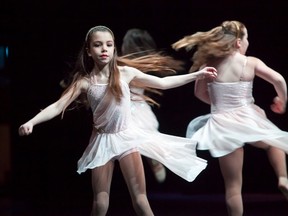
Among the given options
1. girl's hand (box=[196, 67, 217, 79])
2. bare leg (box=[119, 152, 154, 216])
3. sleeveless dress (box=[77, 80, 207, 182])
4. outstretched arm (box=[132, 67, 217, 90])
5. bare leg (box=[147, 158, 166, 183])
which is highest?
girl's hand (box=[196, 67, 217, 79])

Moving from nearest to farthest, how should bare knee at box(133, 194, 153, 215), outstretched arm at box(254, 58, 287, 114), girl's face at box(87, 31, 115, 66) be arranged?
bare knee at box(133, 194, 153, 215) → girl's face at box(87, 31, 115, 66) → outstretched arm at box(254, 58, 287, 114)

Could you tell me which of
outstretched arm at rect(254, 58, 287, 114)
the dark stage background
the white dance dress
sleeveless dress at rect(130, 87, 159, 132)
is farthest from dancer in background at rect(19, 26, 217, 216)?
the dark stage background

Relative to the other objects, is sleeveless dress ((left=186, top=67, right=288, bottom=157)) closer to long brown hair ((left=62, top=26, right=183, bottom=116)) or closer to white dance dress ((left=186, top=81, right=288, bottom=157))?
white dance dress ((left=186, top=81, right=288, bottom=157))

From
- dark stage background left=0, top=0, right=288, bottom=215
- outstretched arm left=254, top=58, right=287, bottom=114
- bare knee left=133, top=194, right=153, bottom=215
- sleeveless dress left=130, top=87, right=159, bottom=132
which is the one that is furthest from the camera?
dark stage background left=0, top=0, right=288, bottom=215

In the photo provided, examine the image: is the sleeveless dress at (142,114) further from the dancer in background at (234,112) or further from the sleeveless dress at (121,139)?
the sleeveless dress at (121,139)

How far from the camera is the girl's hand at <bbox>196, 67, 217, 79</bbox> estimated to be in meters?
3.32

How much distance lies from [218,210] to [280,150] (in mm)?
1104

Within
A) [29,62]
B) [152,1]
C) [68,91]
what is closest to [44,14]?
[29,62]

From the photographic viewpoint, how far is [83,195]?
501 centimetres

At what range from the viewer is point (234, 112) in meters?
3.45

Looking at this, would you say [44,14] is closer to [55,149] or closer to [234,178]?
[55,149]

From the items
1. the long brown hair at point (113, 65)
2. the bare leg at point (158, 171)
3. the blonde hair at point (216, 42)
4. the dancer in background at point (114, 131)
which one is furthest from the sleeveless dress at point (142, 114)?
the dancer in background at point (114, 131)

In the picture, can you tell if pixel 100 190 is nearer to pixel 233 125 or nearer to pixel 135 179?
pixel 135 179

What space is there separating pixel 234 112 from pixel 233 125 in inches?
3.1
